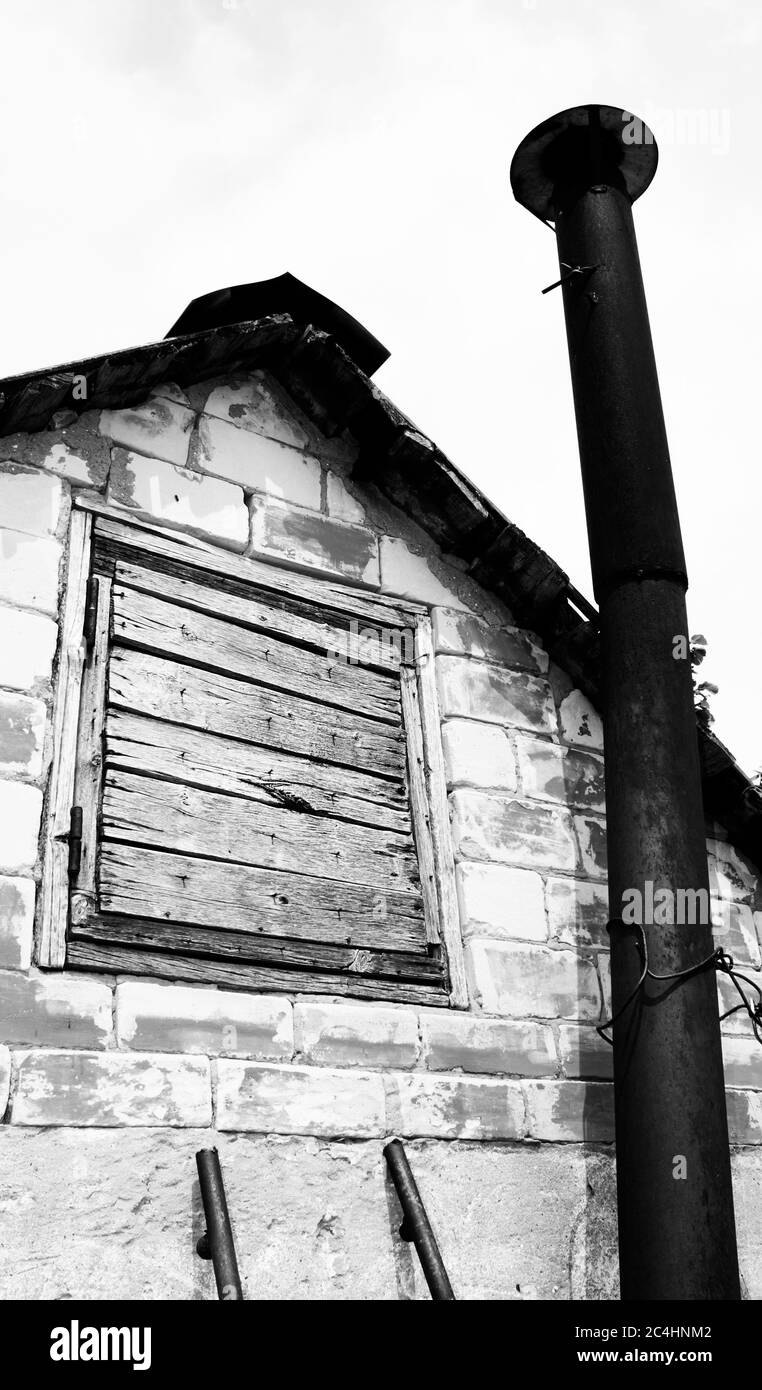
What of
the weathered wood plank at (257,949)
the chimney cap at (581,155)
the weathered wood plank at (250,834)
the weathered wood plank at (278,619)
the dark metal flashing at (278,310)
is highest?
the chimney cap at (581,155)

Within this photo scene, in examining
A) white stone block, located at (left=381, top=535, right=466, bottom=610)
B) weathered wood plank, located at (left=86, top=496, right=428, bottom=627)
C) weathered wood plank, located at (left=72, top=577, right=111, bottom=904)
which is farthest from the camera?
white stone block, located at (left=381, top=535, right=466, bottom=610)

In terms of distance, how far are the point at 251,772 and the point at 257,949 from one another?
0.59 metres

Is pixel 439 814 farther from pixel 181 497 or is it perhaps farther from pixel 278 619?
pixel 181 497

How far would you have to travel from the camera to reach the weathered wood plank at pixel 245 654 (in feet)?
14.2

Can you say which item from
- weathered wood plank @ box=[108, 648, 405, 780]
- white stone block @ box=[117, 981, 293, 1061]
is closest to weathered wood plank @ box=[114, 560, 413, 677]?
weathered wood plank @ box=[108, 648, 405, 780]

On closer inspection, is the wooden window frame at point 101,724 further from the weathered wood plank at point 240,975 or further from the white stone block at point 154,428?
the white stone block at point 154,428

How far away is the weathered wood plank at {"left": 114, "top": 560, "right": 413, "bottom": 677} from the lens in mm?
4430

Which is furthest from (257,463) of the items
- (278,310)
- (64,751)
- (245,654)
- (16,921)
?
(16,921)

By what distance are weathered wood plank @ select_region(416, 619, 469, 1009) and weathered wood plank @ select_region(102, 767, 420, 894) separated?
0.10 meters

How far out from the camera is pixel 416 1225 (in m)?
3.67

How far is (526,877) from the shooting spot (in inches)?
181

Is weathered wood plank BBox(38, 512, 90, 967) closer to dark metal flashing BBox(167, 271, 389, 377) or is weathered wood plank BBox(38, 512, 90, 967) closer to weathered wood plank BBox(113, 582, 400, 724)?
weathered wood plank BBox(113, 582, 400, 724)

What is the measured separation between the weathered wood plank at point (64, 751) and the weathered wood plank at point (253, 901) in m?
0.14

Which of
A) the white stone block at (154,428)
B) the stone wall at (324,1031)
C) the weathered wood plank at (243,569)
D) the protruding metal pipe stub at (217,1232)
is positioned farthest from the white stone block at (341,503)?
the protruding metal pipe stub at (217,1232)
